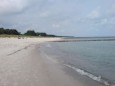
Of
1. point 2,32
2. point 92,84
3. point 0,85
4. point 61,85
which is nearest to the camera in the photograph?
point 0,85

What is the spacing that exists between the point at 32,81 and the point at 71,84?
1744 mm

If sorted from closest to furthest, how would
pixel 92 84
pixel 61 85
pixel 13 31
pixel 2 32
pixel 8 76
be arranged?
pixel 61 85 → pixel 92 84 → pixel 8 76 → pixel 2 32 → pixel 13 31

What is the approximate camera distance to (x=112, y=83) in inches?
446

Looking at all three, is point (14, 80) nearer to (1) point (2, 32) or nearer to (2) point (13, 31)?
(1) point (2, 32)

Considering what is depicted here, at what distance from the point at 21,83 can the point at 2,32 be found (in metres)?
140

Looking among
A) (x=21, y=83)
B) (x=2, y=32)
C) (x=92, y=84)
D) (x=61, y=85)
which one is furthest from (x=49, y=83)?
(x=2, y=32)

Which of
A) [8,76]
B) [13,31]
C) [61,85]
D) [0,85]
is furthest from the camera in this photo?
[13,31]

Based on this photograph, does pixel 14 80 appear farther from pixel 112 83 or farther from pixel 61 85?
pixel 112 83

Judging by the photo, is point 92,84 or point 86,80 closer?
point 92,84

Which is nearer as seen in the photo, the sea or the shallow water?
the sea

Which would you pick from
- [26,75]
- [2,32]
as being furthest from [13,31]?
[26,75]

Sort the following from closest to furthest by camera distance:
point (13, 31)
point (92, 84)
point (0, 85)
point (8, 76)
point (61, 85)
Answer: point (0, 85) → point (61, 85) → point (92, 84) → point (8, 76) → point (13, 31)

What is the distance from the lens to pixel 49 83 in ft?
34.8

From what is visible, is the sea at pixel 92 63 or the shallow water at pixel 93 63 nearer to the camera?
the sea at pixel 92 63
